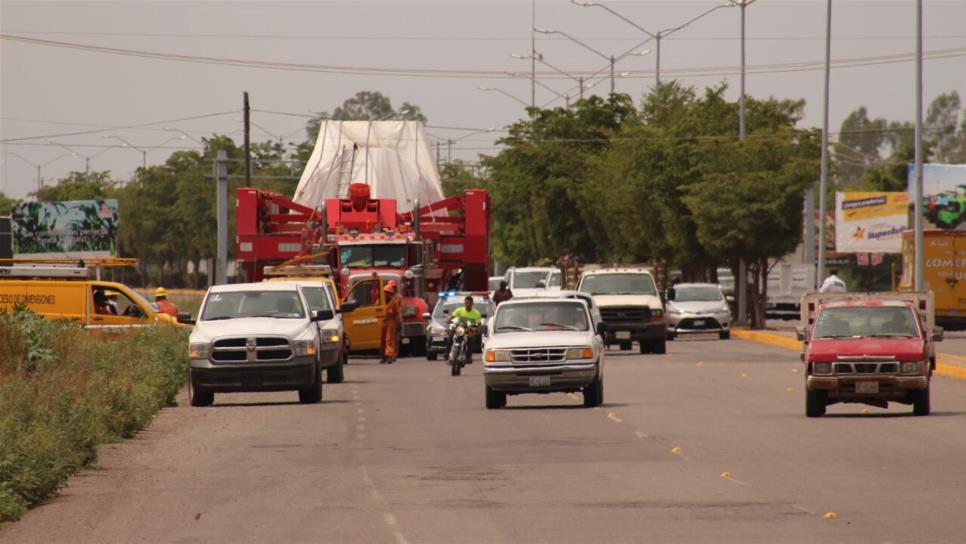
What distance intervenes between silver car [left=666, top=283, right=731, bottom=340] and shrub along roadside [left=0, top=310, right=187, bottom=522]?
69.5 feet

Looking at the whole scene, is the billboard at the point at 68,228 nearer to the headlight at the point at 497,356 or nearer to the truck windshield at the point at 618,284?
the truck windshield at the point at 618,284

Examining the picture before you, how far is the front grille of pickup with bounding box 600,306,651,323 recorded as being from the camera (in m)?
46.3

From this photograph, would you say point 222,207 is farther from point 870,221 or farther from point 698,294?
point 870,221

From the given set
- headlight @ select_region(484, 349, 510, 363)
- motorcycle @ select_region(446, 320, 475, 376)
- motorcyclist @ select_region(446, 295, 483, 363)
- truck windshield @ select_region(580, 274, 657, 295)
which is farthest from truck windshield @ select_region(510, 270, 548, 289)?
headlight @ select_region(484, 349, 510, 363)

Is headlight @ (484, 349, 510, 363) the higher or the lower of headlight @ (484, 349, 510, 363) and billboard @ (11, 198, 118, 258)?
the lower

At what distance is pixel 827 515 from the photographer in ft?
47.1

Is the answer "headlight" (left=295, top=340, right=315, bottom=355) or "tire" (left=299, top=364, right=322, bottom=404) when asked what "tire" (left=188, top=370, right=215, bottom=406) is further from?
"headlight" (left=295, top=340, right=315, bottom=355)

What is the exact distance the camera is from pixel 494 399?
27.9 metres

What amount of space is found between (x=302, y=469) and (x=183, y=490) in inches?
82.8

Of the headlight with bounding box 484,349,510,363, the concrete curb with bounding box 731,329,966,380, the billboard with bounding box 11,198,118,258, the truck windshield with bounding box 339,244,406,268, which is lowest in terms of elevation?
the concrete curb with bounding box 731,329,966,380

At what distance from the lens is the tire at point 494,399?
27766 millimetres

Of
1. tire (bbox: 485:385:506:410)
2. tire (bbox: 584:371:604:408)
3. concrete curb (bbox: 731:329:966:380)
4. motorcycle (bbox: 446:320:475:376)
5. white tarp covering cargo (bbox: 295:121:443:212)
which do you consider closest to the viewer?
tire (bbox: 584:371:604:408)

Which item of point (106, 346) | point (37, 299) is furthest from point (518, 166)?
point (106, 346)

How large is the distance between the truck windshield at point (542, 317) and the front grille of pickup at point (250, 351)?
315cm
